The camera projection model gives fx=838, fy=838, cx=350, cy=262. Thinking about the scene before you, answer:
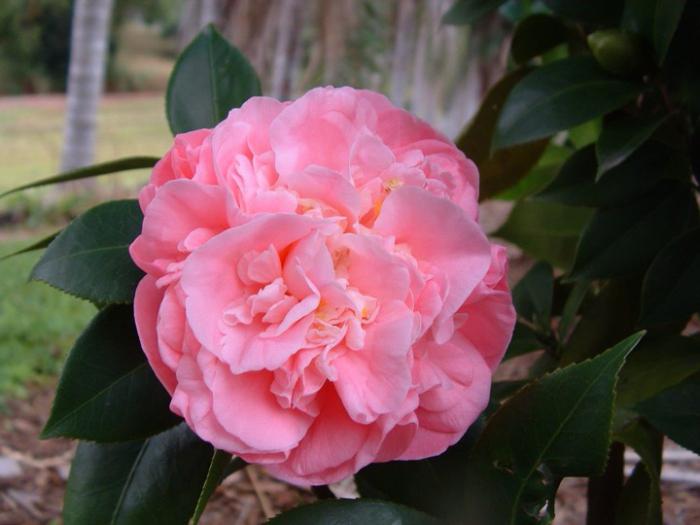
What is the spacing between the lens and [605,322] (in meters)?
0.66

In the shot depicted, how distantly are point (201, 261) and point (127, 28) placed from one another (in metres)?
10.6

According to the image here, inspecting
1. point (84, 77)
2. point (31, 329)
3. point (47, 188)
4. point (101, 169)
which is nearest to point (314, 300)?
point (101, 169)

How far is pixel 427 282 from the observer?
0.40 m

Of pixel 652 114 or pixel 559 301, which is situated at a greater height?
pixel 652 114

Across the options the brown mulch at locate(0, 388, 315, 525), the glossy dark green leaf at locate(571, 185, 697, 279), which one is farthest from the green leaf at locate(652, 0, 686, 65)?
the brown mulch at locate(0, 388, 315, 525)

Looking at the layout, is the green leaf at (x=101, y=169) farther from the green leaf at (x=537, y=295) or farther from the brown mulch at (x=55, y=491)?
the brown mulch at (x=55, y=491)

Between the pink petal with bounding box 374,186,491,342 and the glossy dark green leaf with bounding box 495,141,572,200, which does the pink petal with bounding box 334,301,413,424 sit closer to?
the pink petal with bounding box 374,186,491,342

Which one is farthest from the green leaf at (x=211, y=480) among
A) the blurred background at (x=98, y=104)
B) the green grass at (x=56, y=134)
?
the green grass at (x=56, y=134)

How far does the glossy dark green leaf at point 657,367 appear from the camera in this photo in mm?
557

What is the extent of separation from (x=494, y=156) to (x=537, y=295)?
0.45ft

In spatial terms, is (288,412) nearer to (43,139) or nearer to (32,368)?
(32,368)

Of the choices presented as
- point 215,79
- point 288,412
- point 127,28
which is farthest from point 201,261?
point 127,28

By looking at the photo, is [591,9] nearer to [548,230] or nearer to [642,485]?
[548,230]

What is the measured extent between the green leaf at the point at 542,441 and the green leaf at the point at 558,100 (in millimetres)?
230
